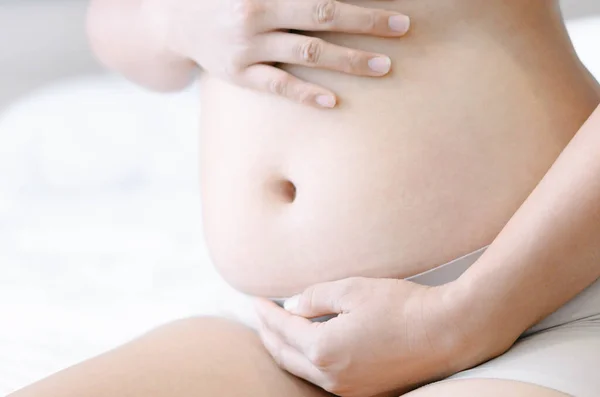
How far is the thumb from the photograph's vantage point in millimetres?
735

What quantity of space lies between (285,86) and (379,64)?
95mm

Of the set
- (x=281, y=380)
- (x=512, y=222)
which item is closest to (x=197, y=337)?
(x=281, y=380)

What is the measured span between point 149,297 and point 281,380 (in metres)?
0.34

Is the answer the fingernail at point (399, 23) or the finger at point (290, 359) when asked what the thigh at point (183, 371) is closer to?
the finger at point (290, 359)

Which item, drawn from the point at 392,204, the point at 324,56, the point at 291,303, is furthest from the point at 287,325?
the point at 324,56

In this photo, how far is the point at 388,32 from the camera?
770 mm

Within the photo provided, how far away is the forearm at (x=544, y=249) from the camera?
66cm

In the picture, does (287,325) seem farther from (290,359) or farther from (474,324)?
(474,324)

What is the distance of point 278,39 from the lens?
2.61 ft

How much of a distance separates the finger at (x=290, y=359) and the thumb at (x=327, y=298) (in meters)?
0.04

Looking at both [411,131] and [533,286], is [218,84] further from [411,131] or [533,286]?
[533,286]

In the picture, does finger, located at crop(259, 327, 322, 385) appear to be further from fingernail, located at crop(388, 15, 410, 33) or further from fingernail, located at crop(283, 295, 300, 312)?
fingernail, located at crop(388, 15, 410, 33)

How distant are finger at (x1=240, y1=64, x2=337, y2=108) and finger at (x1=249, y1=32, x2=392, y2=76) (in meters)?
0.02

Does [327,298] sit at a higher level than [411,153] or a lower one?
lower
